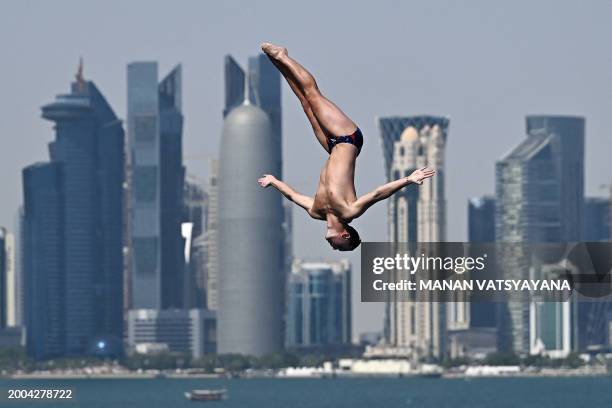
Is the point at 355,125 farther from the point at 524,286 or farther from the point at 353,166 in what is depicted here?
the point at 524,286

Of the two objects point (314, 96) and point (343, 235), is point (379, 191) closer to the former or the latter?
point (343, 235)

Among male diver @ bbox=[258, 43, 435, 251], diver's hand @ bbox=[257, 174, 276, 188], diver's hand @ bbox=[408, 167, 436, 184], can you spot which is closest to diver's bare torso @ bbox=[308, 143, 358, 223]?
male diver @ bbox=[258, 43, 435, 251]

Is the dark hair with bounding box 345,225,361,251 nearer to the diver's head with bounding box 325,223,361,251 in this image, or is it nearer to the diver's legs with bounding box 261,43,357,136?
the diver's head with bounding box 325,223,361,251

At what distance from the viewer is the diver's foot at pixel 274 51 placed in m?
29.3

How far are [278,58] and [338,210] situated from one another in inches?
94.1

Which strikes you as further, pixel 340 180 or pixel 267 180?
pixel 267 180

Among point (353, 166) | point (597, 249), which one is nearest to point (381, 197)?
point (353, 166)

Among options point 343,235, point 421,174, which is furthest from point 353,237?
point 421,174

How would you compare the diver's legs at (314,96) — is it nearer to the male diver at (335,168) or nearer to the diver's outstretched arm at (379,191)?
the male diver at (335,168)

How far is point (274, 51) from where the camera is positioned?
29.5 m

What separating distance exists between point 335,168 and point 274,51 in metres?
1.94

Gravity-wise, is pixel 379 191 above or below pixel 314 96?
below

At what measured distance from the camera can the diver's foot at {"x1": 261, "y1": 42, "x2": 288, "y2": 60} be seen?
2930 centimetres

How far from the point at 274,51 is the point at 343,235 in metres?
2.85
